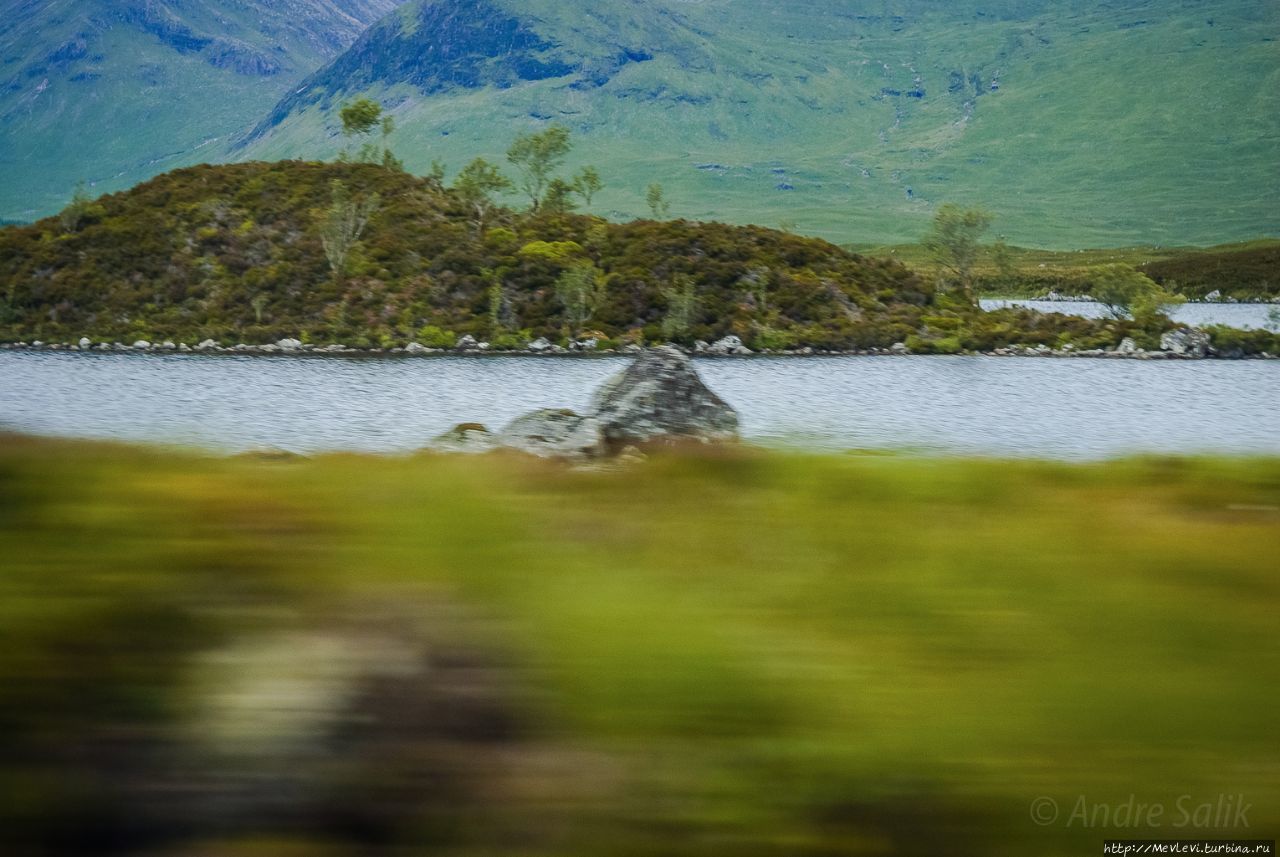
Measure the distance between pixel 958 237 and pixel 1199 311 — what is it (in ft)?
152

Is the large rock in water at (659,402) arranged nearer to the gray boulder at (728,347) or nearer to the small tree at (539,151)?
the gray boulder at (728,347)

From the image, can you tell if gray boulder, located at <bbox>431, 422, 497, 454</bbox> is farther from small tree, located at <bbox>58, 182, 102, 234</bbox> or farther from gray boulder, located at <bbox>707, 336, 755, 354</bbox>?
small tree, located at <bbox>58, 182, 102, 234</bbox>

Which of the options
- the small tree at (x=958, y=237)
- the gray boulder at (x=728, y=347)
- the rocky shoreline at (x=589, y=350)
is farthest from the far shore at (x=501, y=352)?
the small tree at (x=958, y=237)

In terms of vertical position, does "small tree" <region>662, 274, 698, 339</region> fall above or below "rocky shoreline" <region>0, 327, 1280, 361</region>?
above

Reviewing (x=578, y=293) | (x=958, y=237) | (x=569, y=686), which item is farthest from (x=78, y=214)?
(x=569, y=686)

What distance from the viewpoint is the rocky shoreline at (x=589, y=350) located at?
90000mm

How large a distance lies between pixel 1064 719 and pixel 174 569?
3.50m

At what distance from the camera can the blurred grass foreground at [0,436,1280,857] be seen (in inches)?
153

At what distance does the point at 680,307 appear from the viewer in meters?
94.4

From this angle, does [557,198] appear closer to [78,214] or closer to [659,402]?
[78,214]

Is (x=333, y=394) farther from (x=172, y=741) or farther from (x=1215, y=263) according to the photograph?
(x=1215, y=263)

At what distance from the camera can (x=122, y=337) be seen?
95.6m

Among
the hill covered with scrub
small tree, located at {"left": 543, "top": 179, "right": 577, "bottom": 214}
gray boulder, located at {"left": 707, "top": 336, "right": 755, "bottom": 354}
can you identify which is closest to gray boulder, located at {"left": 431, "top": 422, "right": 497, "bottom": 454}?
the hill covered with scrub

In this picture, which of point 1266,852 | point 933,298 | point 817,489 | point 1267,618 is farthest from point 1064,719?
point 933,298
